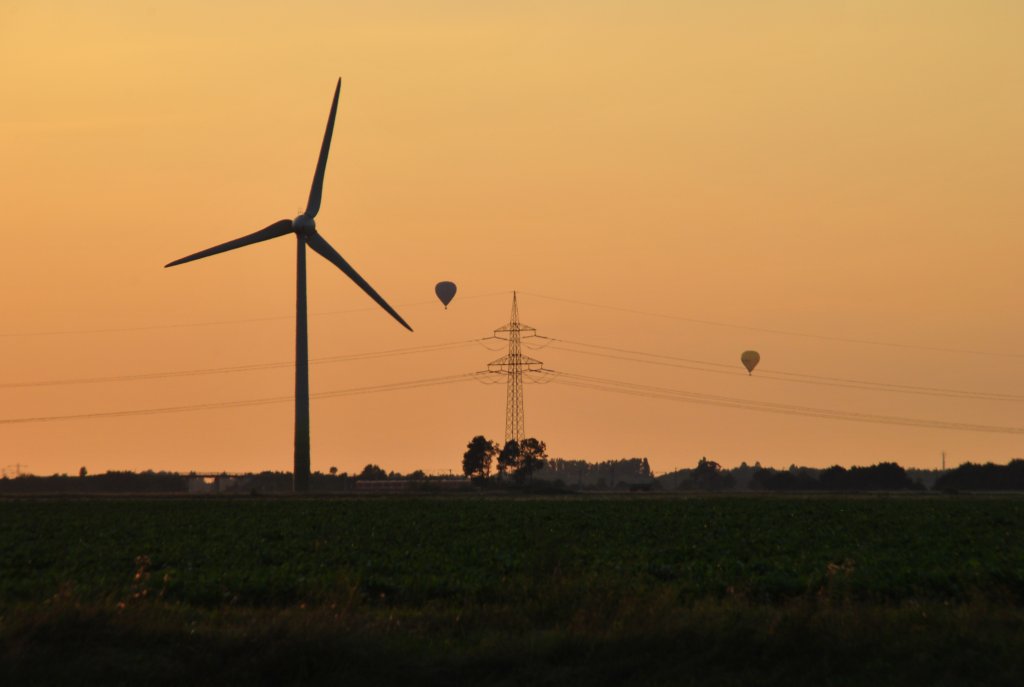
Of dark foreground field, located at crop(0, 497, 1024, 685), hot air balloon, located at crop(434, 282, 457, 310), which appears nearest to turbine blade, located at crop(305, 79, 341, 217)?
hot air balloon, located at crop(434, 282, 457, 310)

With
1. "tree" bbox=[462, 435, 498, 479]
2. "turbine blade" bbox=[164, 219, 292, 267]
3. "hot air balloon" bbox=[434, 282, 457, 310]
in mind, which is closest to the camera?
"turbine blade" bbox=[164, 219, 292, 267]

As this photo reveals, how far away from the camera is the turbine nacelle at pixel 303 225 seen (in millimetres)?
118312

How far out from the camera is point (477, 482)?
6447 inches

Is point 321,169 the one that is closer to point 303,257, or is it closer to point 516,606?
point 303,257

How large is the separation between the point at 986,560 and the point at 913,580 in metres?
7.16

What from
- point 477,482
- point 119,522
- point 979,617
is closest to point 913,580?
point 979,617

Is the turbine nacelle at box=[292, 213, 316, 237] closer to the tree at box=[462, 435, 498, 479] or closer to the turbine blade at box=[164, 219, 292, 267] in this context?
the turbine blade at box=[164, 219, 292, 267]

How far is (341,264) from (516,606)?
9070 centimetres

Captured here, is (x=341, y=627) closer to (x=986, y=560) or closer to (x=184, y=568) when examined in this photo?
(x=184, y=568)

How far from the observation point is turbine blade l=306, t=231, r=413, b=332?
372 feet

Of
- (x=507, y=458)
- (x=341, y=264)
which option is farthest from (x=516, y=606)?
(x=507, y=458)

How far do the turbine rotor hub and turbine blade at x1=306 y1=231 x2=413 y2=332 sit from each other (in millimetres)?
425

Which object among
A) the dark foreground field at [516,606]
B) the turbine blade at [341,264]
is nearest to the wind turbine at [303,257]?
the turbine blade at [341,264]

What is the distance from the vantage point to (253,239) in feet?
384
